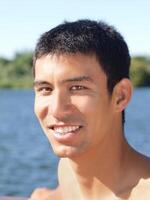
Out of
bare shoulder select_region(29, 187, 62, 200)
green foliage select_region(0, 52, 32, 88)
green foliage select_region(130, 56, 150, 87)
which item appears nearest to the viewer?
bare shoulder select_region(29, 187, 62, 200)

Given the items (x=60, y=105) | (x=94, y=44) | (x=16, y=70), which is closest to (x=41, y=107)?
(x=60, y=105)

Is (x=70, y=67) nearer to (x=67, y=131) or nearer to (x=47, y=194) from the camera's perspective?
(x=67, y=131)

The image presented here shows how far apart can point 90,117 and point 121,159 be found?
344 millimetres

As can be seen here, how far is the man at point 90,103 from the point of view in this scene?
7.47 feet

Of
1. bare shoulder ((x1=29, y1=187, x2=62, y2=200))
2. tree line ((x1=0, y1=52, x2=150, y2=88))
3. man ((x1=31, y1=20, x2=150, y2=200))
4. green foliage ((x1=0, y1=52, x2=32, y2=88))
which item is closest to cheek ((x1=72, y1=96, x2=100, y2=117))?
man ((x1=31, y1=20, x2=150, y2=200))

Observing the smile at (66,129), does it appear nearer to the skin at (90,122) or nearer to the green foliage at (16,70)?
the skin at (90,122)

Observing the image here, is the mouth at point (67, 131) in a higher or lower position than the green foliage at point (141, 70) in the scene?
higher

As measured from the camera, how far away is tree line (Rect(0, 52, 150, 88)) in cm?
5068

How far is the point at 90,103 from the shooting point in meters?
2.29

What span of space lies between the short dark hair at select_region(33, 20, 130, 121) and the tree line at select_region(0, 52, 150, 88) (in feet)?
153

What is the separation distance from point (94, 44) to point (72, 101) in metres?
0.26

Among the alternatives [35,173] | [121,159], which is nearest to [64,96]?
[121,159]

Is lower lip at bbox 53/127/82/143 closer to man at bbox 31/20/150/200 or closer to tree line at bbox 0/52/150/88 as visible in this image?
man at bbox 31/20/150/200

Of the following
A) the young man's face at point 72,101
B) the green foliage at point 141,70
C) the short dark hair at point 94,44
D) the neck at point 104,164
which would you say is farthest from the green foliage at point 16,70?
the young man's face at point 72,101
